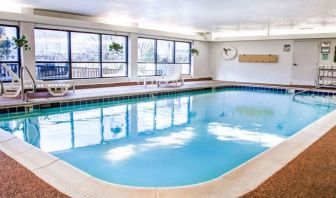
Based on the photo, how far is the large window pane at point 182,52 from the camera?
13891 mm

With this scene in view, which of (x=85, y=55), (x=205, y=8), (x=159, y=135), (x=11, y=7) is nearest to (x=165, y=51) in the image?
(x=85, y=55)

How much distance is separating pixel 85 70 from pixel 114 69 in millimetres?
1223

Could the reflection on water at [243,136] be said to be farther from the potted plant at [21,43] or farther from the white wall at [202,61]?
the white wall at [202,61]

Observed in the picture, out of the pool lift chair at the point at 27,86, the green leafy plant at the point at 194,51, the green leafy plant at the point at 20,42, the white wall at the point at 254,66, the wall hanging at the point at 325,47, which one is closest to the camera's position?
the pool lift chair at the point at 27,86

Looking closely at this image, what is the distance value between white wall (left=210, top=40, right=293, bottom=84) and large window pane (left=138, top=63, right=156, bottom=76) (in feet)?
13.1

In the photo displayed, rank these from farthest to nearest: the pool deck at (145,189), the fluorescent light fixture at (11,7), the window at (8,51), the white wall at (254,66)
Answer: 1. the white wall at (254,66)
2. the window at (8,51)
3. the fluorescent light fixture at (11,7)
4. the pool deck at (145,189)

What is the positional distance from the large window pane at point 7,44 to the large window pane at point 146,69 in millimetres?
4991

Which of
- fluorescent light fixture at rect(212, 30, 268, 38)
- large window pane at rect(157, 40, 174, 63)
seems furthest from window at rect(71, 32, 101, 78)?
fluorescent light fixture at rect(212, 30, 268, 38)

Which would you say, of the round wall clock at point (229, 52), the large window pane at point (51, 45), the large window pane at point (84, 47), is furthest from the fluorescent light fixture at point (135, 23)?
the round wall clock at point (229, 52)

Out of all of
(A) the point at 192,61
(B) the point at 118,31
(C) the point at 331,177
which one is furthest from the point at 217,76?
(C) the point at 331,177

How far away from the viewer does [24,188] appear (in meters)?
2.50

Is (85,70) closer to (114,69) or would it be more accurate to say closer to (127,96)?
(114,69)

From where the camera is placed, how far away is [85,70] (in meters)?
10.4

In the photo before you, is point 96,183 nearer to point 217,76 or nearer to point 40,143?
point 40,143
